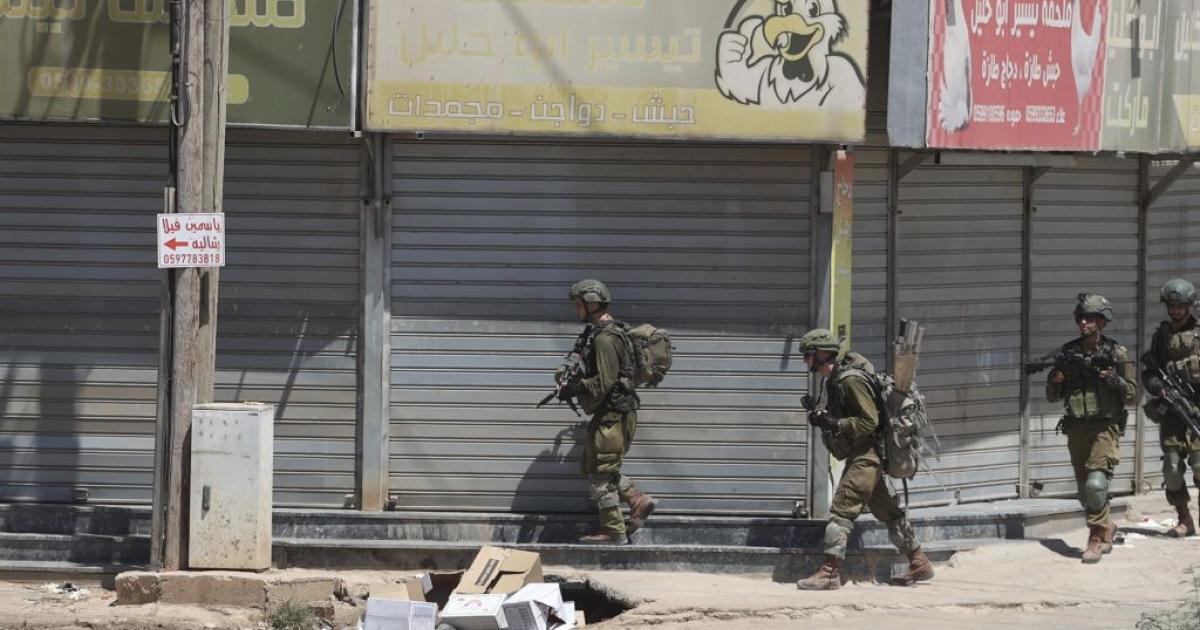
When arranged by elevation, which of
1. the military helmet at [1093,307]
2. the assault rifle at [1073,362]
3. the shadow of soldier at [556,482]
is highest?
the military helmet at [1093,307]

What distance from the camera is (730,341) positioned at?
481 inches

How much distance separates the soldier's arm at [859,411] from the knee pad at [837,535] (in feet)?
1.76

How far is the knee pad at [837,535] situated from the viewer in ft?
36.1

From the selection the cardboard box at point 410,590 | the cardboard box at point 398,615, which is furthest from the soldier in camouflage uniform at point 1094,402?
the cardboard box at point 398,615

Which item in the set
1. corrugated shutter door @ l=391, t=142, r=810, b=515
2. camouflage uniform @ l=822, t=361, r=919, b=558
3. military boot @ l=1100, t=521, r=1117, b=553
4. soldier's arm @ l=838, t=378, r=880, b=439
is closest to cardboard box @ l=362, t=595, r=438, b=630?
corrugated shutter door @ l=391, t=142, r=810, b=515

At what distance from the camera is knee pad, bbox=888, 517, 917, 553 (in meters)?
11.3

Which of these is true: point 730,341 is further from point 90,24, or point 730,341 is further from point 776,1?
point 90,24

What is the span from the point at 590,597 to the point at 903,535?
1.98m

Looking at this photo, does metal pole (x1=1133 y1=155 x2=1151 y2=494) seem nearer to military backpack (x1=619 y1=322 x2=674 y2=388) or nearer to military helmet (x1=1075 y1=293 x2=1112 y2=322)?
military helmet (x1=1075 y1=293 x2=1112 y2=322)

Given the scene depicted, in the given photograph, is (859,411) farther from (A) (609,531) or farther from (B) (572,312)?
(B) (572,312)

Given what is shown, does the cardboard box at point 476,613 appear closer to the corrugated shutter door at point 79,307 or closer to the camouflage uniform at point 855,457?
the camouflage uniform at point 855,457

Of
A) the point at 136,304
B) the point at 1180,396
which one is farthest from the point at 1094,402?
the point at 136,304

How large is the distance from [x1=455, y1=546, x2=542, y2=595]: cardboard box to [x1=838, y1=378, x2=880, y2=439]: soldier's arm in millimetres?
2038

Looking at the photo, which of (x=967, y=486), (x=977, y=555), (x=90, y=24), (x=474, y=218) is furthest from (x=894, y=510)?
(x=90, y=24)
